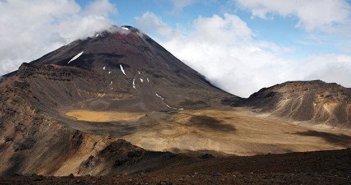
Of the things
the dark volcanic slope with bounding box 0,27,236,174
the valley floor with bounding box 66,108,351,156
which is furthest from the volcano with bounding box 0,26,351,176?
the dark volcanic slope with bounding box 0,27,236,174

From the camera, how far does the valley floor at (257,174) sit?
23203 millimetres

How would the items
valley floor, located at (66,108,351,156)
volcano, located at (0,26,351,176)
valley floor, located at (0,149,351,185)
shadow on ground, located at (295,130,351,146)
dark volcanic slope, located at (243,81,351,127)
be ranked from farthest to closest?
dark volcanic slope, located at (243,81,351,127), shadow on ground, located at (295,130,351,146), valley floor, located at (66,108,351,156), volcano, located at (0,26,351,176), valley floor, located at (0,149,351,185)

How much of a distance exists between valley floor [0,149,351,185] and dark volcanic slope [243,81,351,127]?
11845 centimetres

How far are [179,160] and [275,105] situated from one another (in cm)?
13162

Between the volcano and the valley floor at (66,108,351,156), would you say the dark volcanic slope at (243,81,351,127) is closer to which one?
the volcano

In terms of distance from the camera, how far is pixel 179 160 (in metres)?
43.7

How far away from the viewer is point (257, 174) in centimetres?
2605

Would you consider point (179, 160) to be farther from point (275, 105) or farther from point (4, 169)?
point (275, 105)

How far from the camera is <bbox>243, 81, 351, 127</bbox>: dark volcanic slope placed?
151538mm

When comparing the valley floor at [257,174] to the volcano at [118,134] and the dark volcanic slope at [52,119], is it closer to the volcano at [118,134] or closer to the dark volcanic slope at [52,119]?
the volcano at [118,134]

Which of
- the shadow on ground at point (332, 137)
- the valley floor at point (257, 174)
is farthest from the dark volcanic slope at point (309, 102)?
the valley floor at point (257, 174)

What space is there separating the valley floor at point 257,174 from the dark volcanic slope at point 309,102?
118 metres

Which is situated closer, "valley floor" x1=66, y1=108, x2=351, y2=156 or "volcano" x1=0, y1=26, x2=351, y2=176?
"volcano" x1=0, y1=26, x2=351, y2=176

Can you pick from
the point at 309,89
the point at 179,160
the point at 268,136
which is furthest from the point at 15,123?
the point at 309,89
